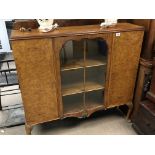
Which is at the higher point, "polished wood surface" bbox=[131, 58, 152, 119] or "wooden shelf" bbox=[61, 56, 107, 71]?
"wooden shelf" bbox=[61, 56, 107, 71]

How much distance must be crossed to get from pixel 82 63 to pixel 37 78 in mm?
435

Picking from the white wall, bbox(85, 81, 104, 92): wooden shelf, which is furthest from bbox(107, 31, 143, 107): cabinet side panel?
the white wall

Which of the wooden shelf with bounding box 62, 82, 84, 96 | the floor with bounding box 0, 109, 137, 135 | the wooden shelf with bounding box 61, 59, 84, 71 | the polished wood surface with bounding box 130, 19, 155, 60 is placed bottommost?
the floor with bounding box 0, 109, 137, 135

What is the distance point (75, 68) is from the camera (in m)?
1.66

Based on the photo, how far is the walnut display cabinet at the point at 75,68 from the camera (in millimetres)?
1422

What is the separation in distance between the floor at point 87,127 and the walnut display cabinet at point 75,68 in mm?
238

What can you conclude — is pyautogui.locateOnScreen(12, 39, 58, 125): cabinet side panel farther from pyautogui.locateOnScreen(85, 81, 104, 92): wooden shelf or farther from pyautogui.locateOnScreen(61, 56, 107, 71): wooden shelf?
pyautogui.locateOnScreen(85, 81, 104, 92): wooden shelf

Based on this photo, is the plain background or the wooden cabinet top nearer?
the plain background

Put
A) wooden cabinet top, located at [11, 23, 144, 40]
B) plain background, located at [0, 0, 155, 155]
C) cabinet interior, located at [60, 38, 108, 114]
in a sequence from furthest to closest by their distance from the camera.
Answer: cabinet interior, located at [60, 38, 108, 114], wooden cabinet top, located at [11, 23, 144, 40], plain background, located at [0, 0, 155, 155]

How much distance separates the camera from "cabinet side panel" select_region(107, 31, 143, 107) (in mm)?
1625

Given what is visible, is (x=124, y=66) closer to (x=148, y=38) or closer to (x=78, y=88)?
(x=148, y=38)

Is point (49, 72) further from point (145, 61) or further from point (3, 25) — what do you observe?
point (3, 25)
